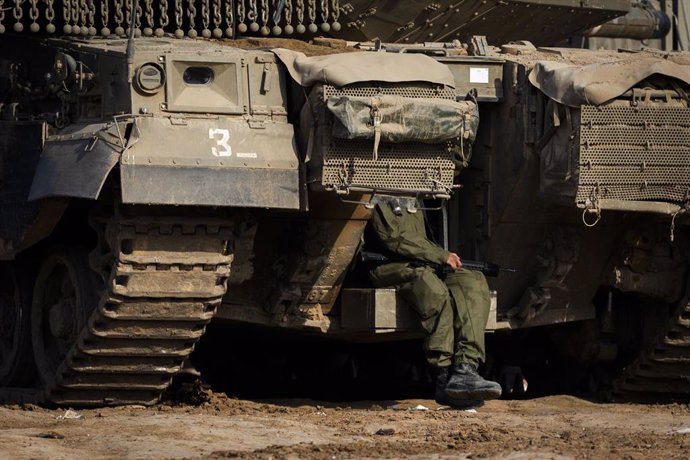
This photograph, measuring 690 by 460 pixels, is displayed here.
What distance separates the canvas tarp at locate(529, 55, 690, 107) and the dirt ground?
1.87 m

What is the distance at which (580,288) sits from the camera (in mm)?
11953

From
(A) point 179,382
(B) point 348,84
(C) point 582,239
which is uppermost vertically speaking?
(B) point 348,84

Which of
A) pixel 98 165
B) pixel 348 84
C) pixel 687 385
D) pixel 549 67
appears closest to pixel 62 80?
pixel 98 165

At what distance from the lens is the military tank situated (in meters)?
10.2

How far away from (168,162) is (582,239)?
2941 mm

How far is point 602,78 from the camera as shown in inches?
423

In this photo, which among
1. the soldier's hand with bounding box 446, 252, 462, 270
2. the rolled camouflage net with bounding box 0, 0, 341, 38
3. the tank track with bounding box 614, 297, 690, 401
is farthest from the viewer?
the rolled camouflage net with bounding box 0, 0, 341, 38

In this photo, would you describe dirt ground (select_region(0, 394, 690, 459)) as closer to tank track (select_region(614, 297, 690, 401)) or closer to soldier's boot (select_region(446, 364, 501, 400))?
soldier's boot (select_region(446, 364, 501, 400))

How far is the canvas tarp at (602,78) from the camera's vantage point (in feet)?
35.0

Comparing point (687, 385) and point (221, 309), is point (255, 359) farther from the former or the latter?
point (687, 385)

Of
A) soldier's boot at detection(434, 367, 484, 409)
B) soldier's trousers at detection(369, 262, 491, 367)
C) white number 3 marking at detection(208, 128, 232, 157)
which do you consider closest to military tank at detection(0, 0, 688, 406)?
white number 3 marking at detection(208, 128, 232, 157)

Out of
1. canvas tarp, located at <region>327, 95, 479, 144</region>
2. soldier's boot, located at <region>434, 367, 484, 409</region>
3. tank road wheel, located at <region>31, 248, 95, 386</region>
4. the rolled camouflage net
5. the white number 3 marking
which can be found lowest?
soldier's boot, located at <region>434, 367, 484, 409</region>

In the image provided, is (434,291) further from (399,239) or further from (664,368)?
(664,368)

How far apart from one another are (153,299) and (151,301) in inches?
0.6
